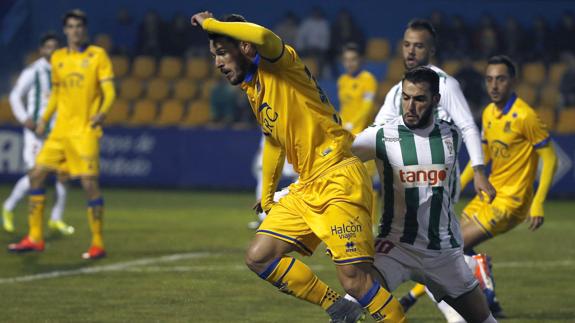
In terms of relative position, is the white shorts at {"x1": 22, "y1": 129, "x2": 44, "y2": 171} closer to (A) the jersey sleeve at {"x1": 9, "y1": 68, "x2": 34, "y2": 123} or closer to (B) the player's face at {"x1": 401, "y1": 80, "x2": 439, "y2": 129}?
(A) the jersey sleeve at {"x1": 9, "y1": 68, "x2": 34, "y2": 123}

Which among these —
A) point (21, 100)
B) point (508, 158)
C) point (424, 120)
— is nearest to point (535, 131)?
point (508, 158)

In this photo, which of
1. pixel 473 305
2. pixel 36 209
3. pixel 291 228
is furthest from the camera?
pixel 36 209

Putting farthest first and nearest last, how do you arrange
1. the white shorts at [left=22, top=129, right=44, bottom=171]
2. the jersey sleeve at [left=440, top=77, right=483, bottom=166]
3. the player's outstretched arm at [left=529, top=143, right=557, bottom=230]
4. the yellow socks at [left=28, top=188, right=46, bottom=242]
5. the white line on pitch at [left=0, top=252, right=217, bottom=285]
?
1. the white shorts at [left=22, top=129, right=44, bottom=171]
2. the yellow socks at [left=28, top=188, right=46, bottom=242]
3. the white line on pitch at [left=0, top=252, right=217, bottom=285]
4. the player's outstretched arm at [left=529, top=143, right=557, bottom=230]
5. the jersey sleeve at [left=440, top=77, right=483, bottom=166]

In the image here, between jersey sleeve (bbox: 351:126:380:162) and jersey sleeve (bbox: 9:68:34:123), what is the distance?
728cm

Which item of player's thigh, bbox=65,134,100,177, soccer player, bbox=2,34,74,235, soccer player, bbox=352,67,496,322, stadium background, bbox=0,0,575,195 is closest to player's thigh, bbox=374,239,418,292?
soccer player, bbox=352,67,496,322

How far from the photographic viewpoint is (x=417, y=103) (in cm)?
635

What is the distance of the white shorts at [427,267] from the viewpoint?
6445 millimetres

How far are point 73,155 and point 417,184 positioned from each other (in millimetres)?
5840

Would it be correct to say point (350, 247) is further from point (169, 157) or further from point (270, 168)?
point (169, 157)

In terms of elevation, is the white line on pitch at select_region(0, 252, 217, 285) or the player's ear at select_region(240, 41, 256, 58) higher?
the player's ear at select_region(240, 41, 256, 58)

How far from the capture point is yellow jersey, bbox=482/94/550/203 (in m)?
8.60

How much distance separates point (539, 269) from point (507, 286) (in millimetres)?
1217

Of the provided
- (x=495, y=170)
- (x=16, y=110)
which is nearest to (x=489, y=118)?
(x=495, y=170)

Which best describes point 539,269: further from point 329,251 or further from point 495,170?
point 329,251
